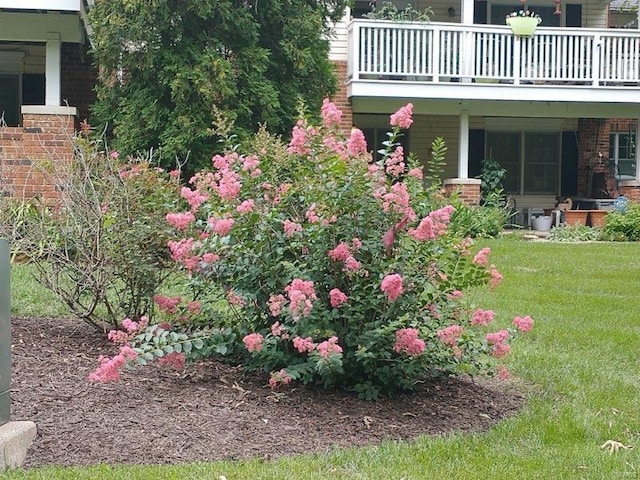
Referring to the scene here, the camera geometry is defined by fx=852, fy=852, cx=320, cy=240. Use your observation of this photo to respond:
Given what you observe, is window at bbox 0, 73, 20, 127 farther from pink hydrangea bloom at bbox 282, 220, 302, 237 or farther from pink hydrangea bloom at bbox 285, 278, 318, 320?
pink hydrangea bloom at bbox 285, 278, 318, 320

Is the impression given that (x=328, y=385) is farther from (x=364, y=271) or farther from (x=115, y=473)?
(x=115, y=473)

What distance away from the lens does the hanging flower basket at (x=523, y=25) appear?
650 inches

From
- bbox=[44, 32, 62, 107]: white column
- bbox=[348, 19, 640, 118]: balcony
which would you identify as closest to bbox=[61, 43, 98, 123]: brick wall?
bbox=[44, 32, 62, 107]: white column

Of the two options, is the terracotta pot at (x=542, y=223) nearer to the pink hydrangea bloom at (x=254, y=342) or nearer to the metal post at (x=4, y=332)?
the pink hydrangea bloom at (x=254, y=342)

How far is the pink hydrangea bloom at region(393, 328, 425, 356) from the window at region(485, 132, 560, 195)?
1600cm

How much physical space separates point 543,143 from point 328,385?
16.5 meters

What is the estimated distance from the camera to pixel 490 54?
16672 millimetres

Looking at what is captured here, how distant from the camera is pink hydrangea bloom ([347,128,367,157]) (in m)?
4.94

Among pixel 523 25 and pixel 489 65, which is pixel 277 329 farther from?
pixel 523 25

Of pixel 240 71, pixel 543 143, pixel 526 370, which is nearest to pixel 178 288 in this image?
pixel 526 370

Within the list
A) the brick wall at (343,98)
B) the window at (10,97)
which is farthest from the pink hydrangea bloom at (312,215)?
the window at (10,97)

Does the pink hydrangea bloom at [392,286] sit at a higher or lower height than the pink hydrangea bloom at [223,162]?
lower

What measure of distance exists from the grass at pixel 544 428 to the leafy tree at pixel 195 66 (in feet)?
11.3

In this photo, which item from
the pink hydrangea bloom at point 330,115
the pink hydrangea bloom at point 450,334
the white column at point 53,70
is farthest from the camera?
the white column at point 53,70
